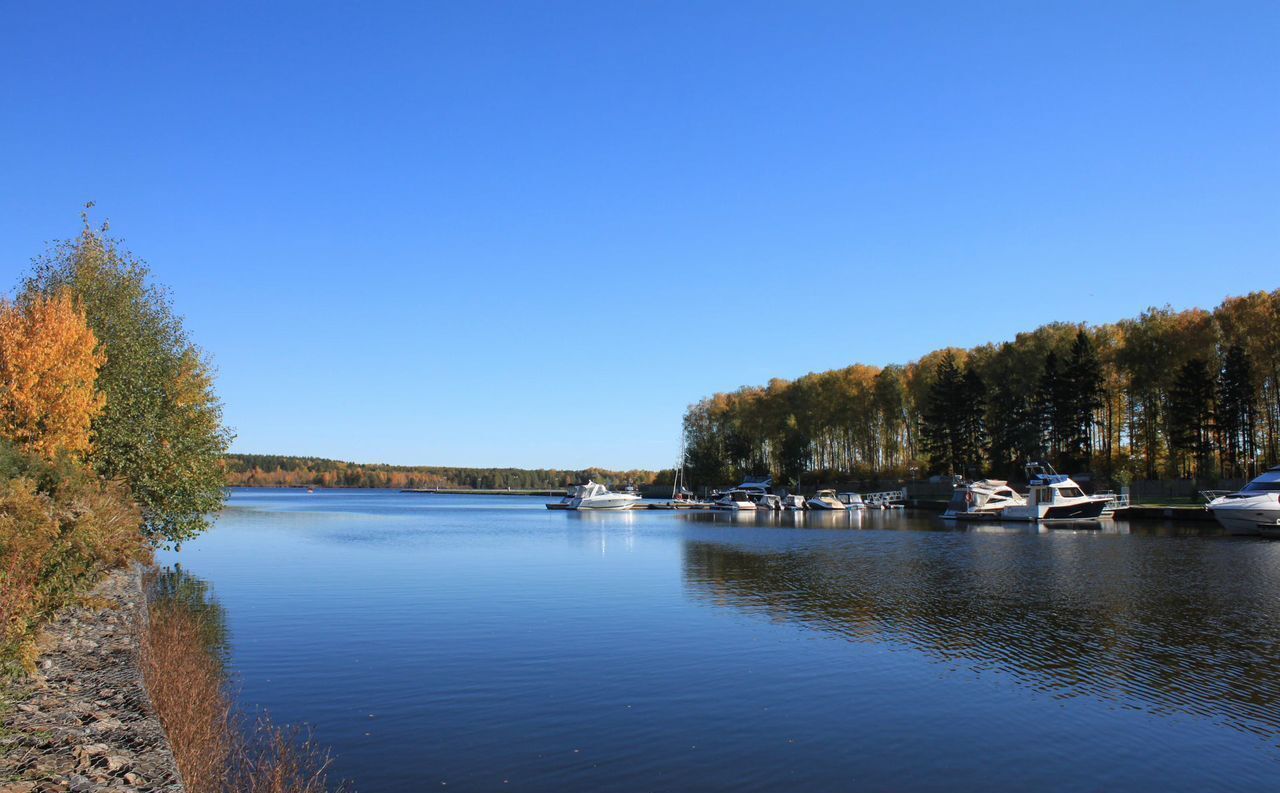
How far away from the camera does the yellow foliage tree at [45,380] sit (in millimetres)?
24641

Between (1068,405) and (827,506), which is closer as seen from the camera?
(1068,405)

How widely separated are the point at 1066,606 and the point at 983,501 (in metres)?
51.8

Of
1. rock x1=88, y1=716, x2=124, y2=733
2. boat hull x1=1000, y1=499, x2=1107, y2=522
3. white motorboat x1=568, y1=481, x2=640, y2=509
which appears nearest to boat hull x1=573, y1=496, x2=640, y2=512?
white motorboat x1=568, y1=481, x2=640, y2=509

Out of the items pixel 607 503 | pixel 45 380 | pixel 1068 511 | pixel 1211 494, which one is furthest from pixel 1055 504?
pixel 45 380

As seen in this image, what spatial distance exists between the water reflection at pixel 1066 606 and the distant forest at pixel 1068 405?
104 feet

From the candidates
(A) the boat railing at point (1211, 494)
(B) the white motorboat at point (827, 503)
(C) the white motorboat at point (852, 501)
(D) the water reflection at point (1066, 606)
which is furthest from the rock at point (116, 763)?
(C) the white motorboat at point (852, 501)

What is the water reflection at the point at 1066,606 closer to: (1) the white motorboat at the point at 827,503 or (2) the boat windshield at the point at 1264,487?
(2) the boat windshield at the point at 1264,487

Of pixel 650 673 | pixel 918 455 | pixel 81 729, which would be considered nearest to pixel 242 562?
pixel 650 673

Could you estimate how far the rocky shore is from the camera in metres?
8.37

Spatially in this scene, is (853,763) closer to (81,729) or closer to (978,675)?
(978,675)

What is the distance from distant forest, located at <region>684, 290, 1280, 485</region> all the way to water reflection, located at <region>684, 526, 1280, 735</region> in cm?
3177

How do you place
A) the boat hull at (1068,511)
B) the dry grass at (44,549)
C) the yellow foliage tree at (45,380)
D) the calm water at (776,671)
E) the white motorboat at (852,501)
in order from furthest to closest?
the white motorboat at (852,501)
the boat hull at (1068,511)
the yellow foliage tree at (45,380)
the calm water at (776,671)
the dry grass at (44,549)

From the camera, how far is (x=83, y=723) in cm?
1013

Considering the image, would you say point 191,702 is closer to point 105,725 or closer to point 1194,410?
point 105,725
